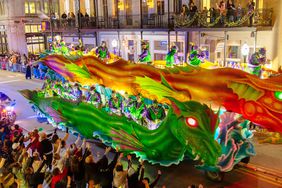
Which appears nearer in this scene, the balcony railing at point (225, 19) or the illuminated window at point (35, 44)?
the balcony railing at point (225, 19)

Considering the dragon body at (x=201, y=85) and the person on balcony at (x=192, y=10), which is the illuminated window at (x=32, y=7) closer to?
the person on balcony at (x=192, y=10)

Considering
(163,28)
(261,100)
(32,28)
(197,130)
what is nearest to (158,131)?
(197,130)

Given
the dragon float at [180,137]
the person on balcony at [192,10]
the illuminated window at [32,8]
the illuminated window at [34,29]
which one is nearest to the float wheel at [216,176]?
the dragon float at [180,137]

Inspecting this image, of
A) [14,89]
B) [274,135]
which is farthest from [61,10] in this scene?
[274,135]

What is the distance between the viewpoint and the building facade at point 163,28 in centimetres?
1706

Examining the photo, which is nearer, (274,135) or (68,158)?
(68,158)

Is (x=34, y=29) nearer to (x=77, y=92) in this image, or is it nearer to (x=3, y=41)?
(x=3, y=41)

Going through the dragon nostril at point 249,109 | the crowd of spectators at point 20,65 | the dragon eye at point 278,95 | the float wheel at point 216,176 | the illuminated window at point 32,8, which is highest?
the illuminated window at point 32,8

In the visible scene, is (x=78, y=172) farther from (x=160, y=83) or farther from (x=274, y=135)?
(x=274, y=135)

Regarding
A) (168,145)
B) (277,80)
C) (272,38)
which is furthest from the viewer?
(272,38)

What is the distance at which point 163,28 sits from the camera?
21.4 meters

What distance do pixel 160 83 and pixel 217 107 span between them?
1.98 metres

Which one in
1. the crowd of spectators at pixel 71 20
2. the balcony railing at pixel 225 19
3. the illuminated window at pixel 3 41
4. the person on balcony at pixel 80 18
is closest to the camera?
the balcony railing at pixel 225 19

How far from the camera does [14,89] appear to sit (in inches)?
981
